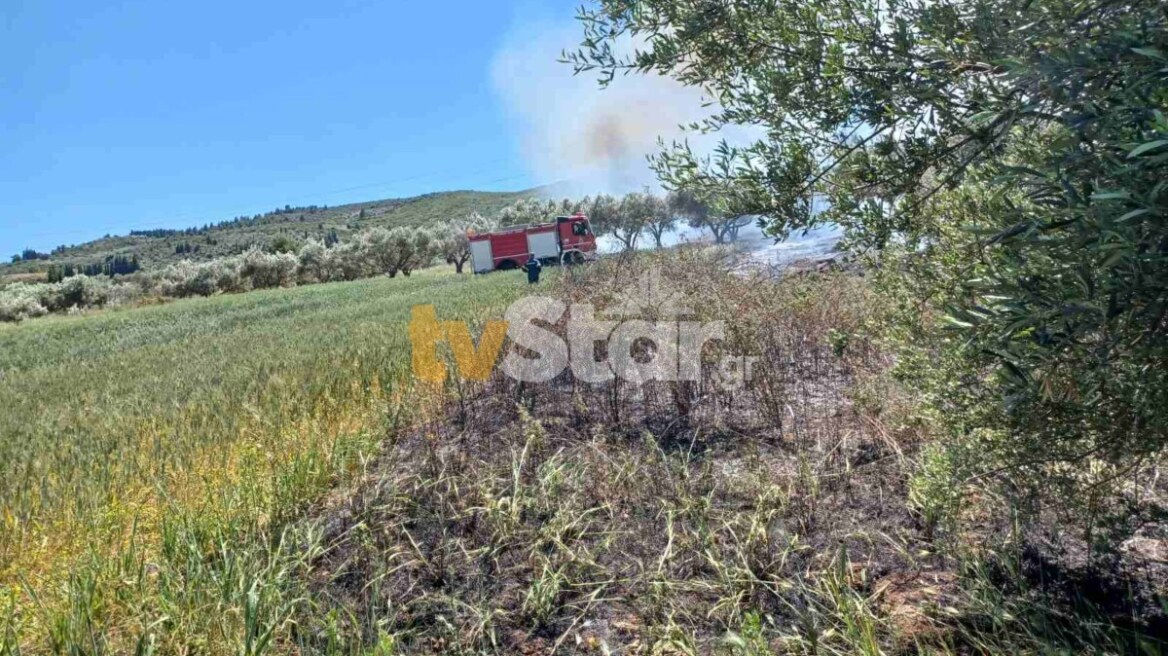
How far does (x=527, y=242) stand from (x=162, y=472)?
39.9 metres

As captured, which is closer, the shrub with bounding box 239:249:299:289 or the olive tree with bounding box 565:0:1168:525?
the olive tree with bounding box 565:0:1168:525

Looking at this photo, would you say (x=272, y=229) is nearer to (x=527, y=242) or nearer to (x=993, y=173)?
(x=527, y=242)

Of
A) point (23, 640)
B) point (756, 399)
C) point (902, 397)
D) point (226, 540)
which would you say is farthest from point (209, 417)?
point (902, 397)

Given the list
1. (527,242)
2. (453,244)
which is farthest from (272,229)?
(527,242)

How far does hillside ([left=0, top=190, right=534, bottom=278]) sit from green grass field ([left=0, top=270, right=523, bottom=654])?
102164 mm

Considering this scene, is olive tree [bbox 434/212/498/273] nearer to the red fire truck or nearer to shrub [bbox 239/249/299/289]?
the red fire truck

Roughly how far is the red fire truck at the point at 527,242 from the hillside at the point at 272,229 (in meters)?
64.8

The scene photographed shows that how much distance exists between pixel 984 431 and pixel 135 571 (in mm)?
3580

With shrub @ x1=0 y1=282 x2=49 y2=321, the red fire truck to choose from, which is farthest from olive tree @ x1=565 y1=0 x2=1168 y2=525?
shrub @ x1=0 y1=282 x2=49 y2=321

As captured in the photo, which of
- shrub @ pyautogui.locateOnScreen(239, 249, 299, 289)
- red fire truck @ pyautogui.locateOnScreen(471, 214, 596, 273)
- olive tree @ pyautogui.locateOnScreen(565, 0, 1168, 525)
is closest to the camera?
olive tree @ pyautogui.locateOnScreen(565, 0, 1168, 525)

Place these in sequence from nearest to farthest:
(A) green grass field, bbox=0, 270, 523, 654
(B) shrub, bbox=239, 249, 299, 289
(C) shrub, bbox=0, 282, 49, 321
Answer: (A) green grass field, bbox=0, 270, 523, 654
(C) shrub, bbox=0, 282, 49, 321
(B) shrub, bbox=239, 249, 299, 289

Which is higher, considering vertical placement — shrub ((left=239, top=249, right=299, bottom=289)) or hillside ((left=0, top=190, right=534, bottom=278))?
hillside ((left=0, top=190, right=534, bottom=278))

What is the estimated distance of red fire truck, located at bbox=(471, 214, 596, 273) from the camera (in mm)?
42375

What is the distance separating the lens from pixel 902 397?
379 cm
